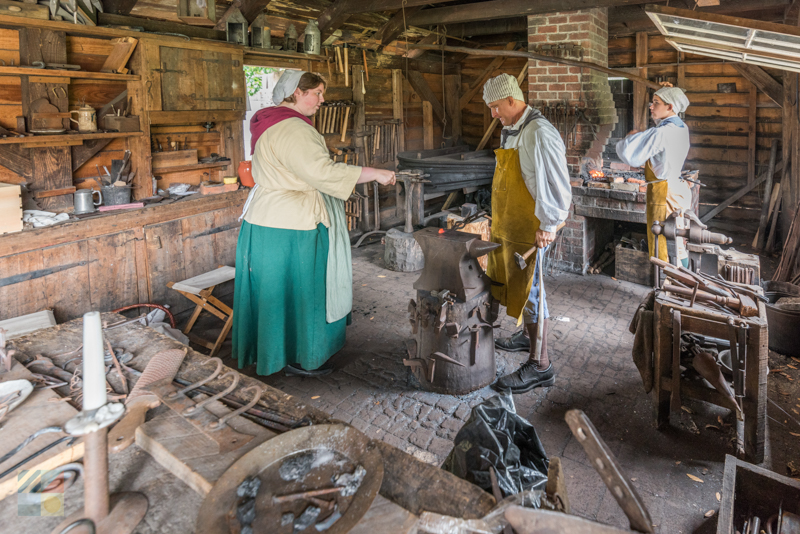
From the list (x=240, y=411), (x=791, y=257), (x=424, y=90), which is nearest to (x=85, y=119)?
(x=240, y=411)

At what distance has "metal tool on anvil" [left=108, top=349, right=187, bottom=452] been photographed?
4.64 ft

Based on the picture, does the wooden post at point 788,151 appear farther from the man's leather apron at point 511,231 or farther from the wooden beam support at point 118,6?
the wooden beam support at point 118,6

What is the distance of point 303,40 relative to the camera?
6438 mm

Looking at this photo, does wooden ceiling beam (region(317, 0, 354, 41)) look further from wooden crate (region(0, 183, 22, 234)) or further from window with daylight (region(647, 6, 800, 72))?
wooden crate (region(0, 183, 22, 234))

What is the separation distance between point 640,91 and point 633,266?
12.2 feet

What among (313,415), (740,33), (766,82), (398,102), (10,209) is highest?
(398,102)

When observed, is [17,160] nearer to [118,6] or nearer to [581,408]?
[118,6]

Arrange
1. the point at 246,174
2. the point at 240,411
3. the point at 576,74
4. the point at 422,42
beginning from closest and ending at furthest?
the point at 240,411, the point at 246,174, the point at 576,74, the point at 422,42

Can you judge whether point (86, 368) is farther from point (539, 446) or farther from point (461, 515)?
point (539, 446)

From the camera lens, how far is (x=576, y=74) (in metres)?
5.90

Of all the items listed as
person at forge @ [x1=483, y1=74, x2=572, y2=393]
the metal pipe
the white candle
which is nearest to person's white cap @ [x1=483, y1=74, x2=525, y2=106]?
person at forge @ [x1=483, y1=74, x2=572, y2=393]

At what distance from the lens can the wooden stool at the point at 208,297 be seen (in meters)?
4.05

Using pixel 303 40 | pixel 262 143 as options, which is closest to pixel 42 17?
pixel 262 143

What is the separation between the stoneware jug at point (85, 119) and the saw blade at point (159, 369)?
324cm
